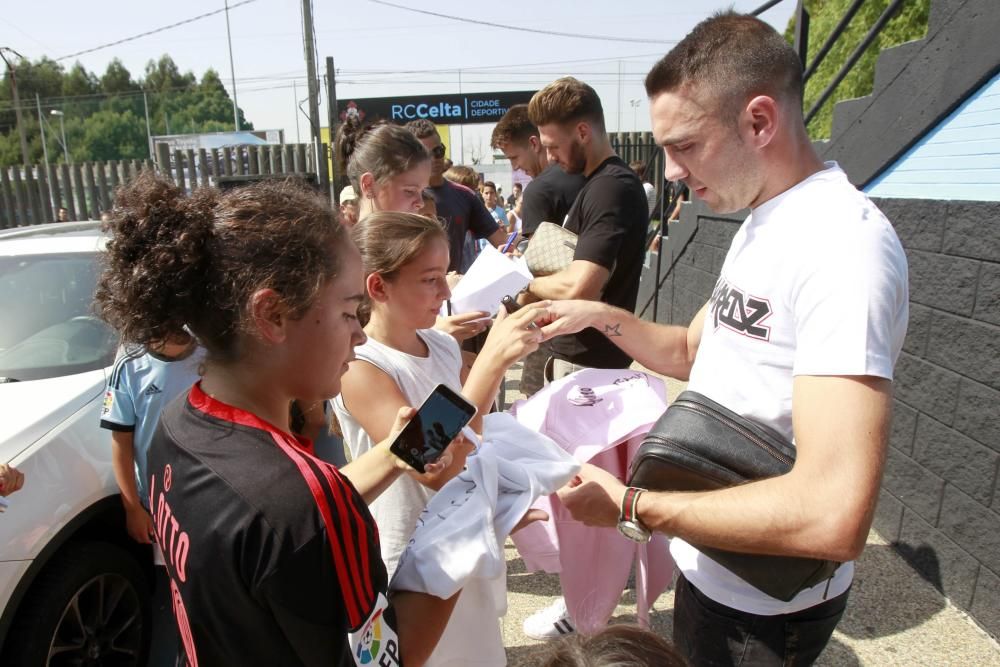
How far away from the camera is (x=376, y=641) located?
102 cm

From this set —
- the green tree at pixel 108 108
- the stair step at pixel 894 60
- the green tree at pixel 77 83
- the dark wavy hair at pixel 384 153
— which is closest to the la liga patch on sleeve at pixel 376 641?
the dark wavy hair at pixel 384 153

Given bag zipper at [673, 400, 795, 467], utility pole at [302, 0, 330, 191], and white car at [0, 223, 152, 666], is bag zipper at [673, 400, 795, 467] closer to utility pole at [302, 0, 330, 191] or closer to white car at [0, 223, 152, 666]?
white car at [0, 223, 152, 666]

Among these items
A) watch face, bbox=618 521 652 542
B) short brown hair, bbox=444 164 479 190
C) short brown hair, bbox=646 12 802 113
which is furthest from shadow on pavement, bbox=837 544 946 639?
short brown hair, bbox=444 164 479 190

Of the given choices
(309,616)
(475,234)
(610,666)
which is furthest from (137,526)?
(475,234)

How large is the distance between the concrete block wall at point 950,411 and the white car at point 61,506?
11.0 ft

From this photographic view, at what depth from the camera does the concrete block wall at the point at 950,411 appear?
8.77 ft

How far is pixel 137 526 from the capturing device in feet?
8.32

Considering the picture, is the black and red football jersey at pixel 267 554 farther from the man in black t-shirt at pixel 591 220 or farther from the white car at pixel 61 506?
the man in black t-shirt at pixel 591 220

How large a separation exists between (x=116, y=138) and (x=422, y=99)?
65.9 metres

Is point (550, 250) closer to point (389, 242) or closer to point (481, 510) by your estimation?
point (389, 242)

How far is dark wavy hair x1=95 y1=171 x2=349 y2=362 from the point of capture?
3.44 feet

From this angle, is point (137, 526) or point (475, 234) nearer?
point (137, 526)

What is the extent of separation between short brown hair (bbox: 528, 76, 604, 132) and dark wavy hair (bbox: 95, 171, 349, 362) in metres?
2.20

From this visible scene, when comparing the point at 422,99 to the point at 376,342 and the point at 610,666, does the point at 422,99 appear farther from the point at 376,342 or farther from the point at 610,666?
the point at 610,666
